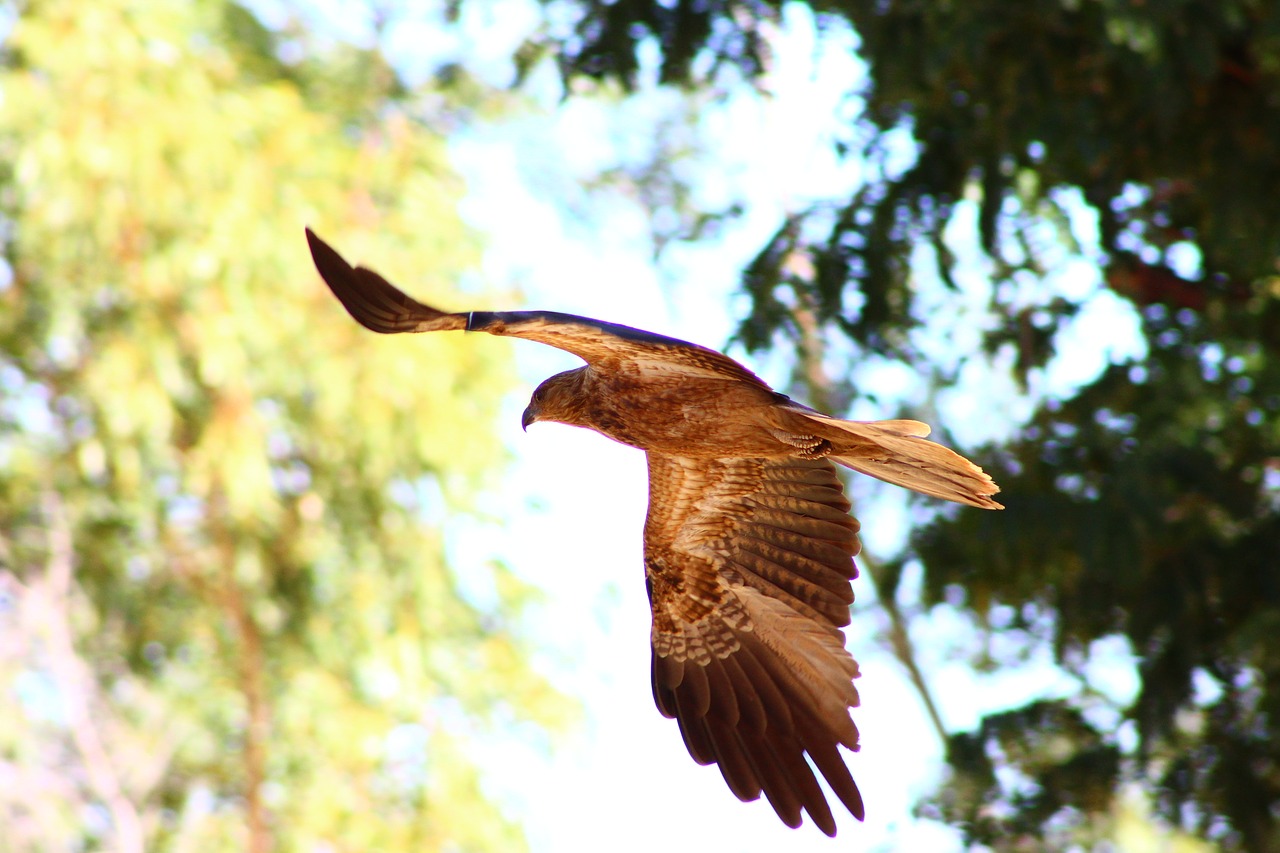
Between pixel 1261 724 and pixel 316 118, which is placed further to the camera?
pixel 316 118

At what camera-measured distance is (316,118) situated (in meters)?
11.5

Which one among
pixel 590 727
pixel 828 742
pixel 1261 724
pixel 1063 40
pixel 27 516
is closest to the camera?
pixel 828 742

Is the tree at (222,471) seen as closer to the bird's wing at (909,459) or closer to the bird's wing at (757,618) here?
the bird's wing at (757,618)

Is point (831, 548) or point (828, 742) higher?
point (831, 548)

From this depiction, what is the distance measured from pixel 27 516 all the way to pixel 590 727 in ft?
15.3

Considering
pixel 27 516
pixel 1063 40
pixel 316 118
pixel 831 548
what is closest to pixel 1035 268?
pixel 1063 40

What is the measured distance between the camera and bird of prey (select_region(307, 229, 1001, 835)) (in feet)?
14.4

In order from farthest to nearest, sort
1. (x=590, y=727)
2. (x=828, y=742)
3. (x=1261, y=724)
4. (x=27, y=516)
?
(x=27, y=516)
(x=590, y=727)
(x=1261, y=724)
(x=828, y=742)

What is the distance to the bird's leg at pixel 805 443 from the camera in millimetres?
4852

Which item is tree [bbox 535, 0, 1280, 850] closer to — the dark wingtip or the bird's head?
the bird's head

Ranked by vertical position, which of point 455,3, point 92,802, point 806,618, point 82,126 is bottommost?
point 806,618

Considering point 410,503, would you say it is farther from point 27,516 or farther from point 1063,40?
point 1063,40

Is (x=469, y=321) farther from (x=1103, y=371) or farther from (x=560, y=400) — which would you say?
(x=1103, y=371)

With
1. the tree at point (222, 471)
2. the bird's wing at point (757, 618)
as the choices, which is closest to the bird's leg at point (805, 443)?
the bird's wing at point (757, 618)
